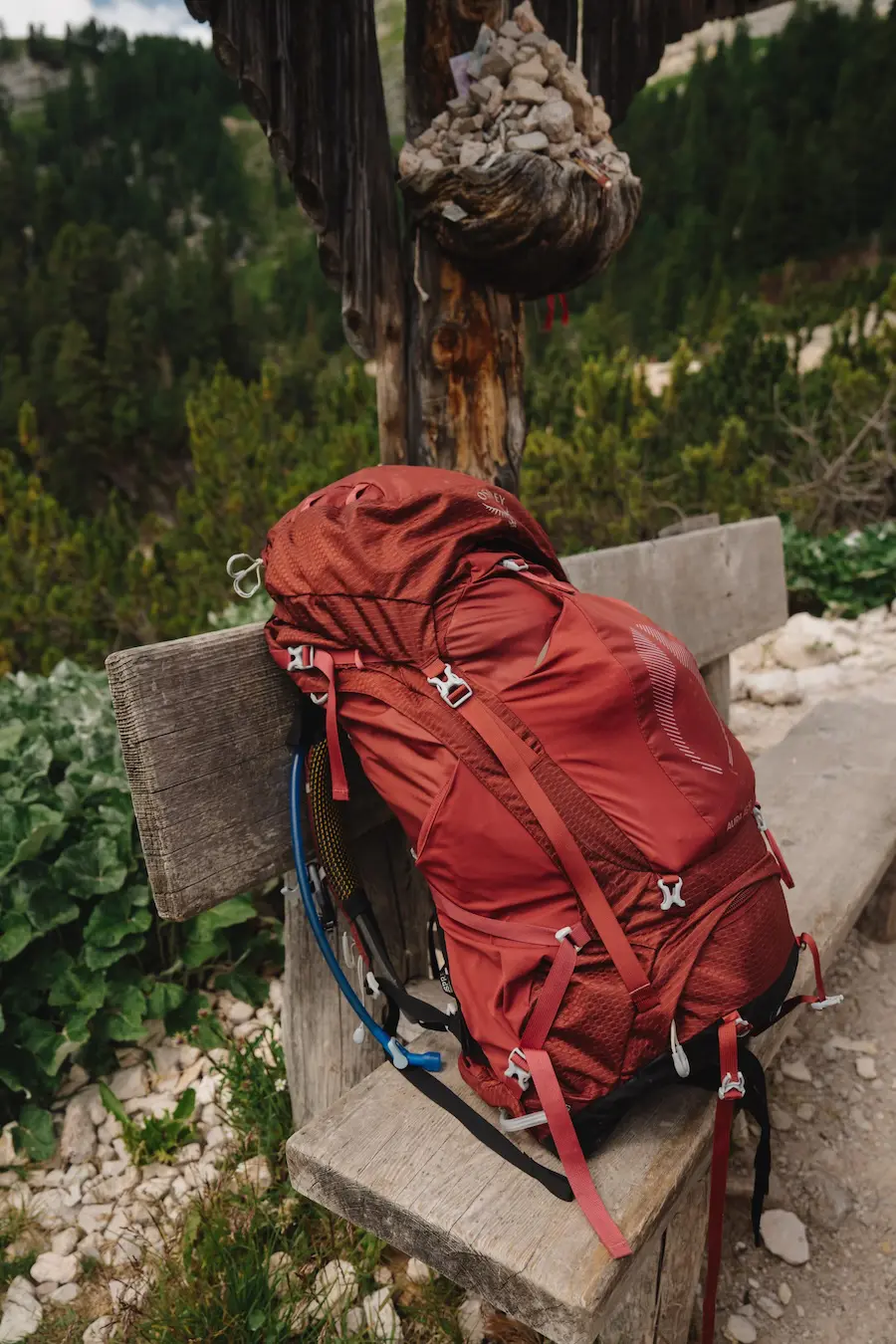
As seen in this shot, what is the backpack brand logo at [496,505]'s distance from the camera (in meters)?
1.41

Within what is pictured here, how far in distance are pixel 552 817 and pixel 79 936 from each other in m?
1.55

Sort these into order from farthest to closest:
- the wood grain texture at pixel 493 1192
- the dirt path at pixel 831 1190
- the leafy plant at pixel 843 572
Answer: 1. the leafy plant at pixel 843 572
2. the dirt path at pixel 831 1190
3. the wood grain texture at pixel 493 1192

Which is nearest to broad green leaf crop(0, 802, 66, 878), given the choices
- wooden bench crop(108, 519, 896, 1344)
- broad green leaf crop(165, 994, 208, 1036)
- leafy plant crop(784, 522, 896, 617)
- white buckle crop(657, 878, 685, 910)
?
broad green leaf crop(165, 994, 208, 1036)

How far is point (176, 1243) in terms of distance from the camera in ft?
5.58

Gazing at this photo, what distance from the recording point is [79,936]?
2.24 m

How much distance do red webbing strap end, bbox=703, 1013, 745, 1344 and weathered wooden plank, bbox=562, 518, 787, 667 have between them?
4.03 ft

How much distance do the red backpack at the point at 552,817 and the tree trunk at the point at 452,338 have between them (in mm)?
745

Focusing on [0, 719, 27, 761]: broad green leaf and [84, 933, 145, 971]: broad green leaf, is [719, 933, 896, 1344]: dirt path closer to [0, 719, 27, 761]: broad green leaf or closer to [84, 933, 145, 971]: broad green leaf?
[84, 933, 145, 971]: broad green leaf

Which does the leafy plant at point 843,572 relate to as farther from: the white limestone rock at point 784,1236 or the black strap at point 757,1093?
the black strap at point 757,1093

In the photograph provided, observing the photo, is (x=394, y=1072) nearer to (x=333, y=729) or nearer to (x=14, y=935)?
(x=333, y=729)

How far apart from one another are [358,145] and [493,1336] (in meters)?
2.22

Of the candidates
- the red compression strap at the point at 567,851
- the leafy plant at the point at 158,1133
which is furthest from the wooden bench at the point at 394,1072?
Answer: the leafy plant at the point at 158,1133

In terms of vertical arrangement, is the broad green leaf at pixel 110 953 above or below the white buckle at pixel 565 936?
below

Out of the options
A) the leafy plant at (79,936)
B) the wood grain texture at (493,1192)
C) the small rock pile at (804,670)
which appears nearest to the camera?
the wood grain texture at (493,1192)
